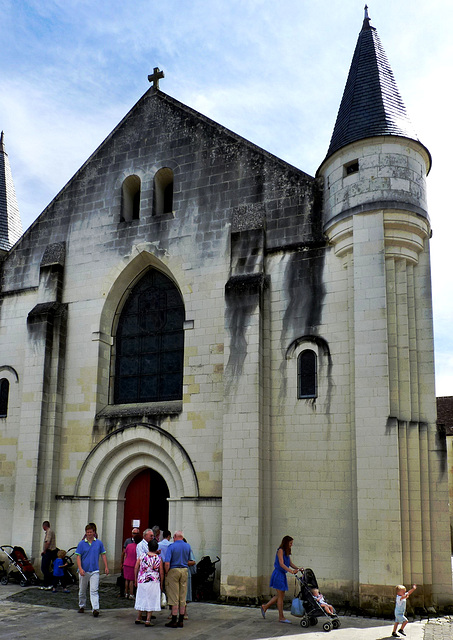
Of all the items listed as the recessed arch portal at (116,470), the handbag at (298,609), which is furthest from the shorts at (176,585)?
the recessed arch portal at (116,470)

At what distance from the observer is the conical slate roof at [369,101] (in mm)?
13727

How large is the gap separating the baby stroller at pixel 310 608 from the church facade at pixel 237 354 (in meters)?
1.29

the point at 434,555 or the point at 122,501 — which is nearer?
the point at 434,555

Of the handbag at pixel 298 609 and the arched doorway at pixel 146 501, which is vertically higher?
the arched doorway at pixel 146 501

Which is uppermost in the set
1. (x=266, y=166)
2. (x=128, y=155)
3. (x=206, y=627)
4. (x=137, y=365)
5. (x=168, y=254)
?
(x=128, y=155)

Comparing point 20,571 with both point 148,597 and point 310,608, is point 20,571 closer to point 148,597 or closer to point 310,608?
point 148,597

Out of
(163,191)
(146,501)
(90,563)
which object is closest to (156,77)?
(163,191)

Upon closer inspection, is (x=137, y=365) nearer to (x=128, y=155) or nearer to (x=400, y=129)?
(x=128, y=155)

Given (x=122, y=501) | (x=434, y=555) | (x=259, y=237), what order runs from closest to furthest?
(x=434, y=555) < (x=259, y=237) < (x=122, y=501)

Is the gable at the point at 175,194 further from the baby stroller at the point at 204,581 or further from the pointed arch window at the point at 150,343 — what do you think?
the baby stroller at the point at 204,581

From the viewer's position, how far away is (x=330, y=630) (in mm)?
10273

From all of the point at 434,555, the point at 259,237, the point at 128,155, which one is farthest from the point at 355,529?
the point at 128,155

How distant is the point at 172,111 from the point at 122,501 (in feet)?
32.5

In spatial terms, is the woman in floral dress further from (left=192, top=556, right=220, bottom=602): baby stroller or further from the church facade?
the church facade
